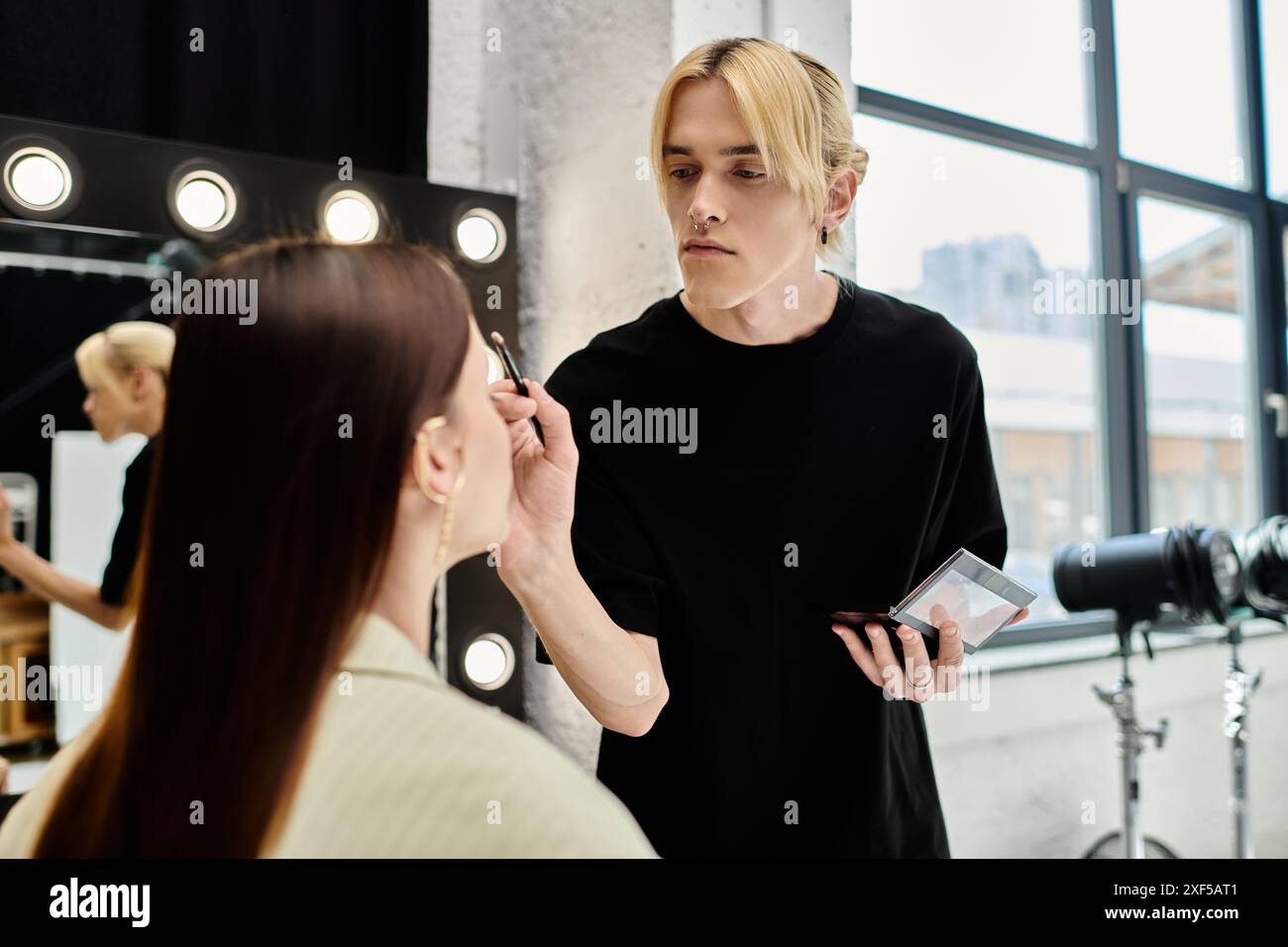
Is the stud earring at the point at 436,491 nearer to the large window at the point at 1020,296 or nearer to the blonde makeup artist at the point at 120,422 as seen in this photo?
the blonde makeup artist at the point at 120,422

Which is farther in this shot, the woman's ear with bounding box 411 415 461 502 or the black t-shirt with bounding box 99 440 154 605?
the black t-shirt with bounding box 99 440 154 605

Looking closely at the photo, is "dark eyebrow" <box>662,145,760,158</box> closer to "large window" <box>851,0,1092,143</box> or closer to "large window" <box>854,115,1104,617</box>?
"large window" <box>851,0,1092,143</box>

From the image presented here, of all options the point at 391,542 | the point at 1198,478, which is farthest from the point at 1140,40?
the point at 391,542

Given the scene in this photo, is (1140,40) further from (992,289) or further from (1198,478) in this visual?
(1198,478)

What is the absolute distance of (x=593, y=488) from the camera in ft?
2.74

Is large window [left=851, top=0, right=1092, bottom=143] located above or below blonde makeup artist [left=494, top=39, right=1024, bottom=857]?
above

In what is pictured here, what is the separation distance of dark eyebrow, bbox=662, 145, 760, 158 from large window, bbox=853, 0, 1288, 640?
22cm

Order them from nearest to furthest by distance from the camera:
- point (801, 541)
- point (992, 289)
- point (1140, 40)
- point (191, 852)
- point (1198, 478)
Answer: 1. point (191, 852)
2. point (801, 541)
3. point (1140, 40)
4. point (992, 289)
5. point (1198, 478)

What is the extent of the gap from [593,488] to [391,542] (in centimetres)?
32

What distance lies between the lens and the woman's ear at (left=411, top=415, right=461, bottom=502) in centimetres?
55

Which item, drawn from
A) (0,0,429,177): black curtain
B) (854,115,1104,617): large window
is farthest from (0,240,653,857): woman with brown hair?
(854,115,1104,617): large window
